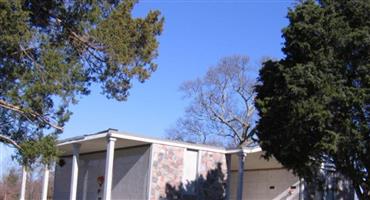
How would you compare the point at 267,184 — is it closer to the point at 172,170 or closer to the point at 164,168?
the point at 172,170

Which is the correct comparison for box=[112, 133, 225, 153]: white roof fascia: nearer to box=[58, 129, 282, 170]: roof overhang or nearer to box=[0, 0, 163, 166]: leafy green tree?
box=[58, 129, 282, 170]: roof overhang

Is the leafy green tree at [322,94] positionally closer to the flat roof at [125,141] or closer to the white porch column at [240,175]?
the white porch column at [240,175]

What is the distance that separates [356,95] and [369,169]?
272 cm

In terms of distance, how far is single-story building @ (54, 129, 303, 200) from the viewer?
83.4ft

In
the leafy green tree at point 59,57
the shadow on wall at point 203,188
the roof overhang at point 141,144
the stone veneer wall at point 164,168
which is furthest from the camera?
the shadow on wall at point 203,188

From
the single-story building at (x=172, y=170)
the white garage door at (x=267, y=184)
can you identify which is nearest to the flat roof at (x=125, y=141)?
the single-story building at (x=172, y=170)

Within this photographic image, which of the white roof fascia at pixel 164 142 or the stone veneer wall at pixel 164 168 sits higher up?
the white roof fascia at pixel 164 142

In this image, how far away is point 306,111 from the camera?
17.0 m

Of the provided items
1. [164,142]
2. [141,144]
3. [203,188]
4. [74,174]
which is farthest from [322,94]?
[74,174]

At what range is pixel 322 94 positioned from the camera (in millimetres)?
17000

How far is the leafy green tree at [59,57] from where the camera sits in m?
14.2

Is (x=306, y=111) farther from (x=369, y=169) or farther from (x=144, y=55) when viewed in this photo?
(x=144, y=55)

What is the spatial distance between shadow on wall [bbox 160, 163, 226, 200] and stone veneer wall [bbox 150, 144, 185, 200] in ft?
0.86

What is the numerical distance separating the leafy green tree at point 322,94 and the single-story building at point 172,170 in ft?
23.2
